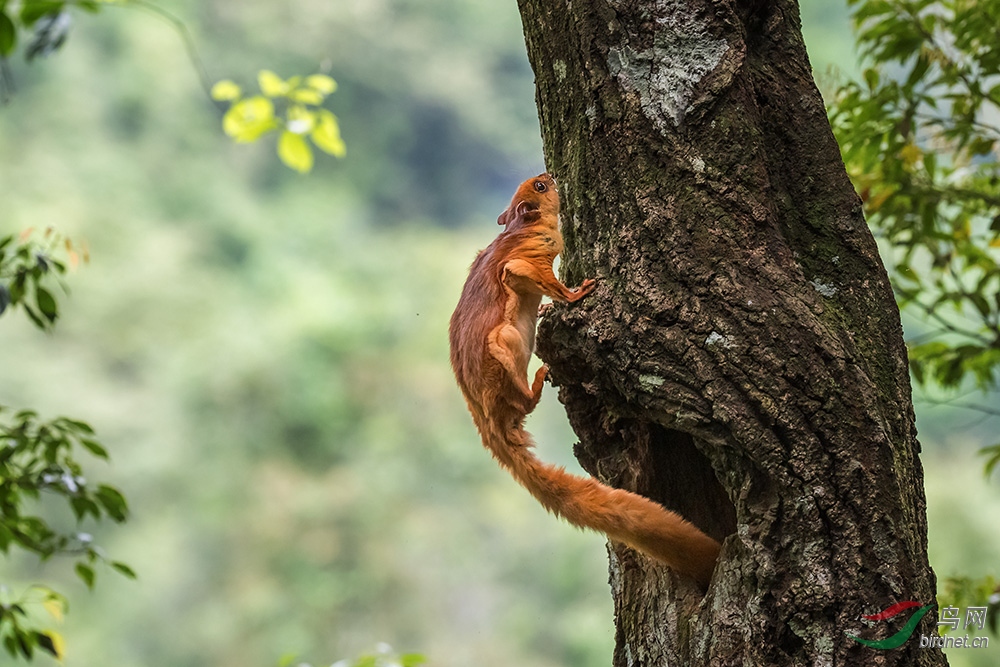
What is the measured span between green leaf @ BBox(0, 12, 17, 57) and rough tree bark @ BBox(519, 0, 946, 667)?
2.78 feet

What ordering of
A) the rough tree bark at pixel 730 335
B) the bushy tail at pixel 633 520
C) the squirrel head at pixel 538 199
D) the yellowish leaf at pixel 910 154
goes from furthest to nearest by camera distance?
the yellowish leaf at pixel 910 154 → the squirrel head at pixel 538 199 → the bushy tail at pixel 633 520 → the rough tree bark at pixel 730 335

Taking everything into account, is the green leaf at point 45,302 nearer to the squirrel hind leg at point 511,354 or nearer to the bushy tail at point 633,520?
the squirrel hind leg at point 511,354

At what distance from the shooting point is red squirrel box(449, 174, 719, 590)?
4.59 ft

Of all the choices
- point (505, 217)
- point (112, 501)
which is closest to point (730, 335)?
point (505, 217)

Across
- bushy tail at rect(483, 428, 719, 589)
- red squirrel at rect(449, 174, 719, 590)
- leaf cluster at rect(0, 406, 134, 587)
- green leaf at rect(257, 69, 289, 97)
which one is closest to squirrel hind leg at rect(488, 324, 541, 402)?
red squirrel at rect(449, 174, 719, 590)

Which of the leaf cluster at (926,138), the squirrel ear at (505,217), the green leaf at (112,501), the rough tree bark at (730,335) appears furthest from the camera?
the leaf cluster at (926,138)

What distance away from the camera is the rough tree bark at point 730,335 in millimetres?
1247

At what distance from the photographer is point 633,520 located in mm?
1390

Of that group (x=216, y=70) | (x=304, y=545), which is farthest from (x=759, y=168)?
(x=216, y=70)

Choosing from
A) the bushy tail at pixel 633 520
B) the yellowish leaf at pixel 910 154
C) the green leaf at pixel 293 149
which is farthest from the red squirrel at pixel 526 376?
the green leaf at pixel 293 149

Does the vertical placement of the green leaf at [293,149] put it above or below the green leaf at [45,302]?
above

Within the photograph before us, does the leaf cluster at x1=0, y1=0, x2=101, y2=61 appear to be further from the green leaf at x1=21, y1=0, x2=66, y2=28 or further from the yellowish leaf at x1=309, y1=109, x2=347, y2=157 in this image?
the yellowish leaf at x1=309, y1=109, x2=347, y2=157

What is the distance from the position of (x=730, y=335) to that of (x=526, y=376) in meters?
0.43

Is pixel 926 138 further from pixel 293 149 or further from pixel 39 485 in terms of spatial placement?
pixel 39 485
